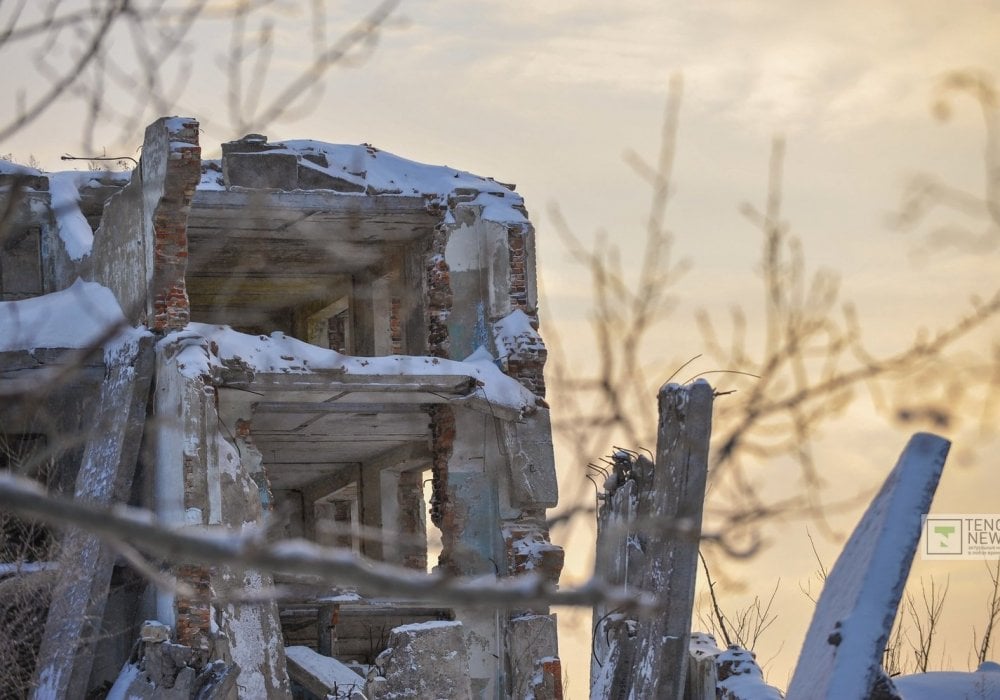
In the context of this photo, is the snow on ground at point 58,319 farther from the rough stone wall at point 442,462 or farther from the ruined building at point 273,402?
the rough stone wall at point 442,462

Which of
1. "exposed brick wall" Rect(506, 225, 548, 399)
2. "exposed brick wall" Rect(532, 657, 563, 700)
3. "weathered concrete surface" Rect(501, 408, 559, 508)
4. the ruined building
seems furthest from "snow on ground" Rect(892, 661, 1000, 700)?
"exposed brick wall" Rect(506, 225, 548, 399)

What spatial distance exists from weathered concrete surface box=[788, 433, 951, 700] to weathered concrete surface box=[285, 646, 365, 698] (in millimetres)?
9281

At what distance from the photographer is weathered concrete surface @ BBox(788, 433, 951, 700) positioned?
604 cm

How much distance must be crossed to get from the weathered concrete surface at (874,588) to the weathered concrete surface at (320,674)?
928 cm

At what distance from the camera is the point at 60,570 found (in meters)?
13.9

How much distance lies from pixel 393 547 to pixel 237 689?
634 centimetres

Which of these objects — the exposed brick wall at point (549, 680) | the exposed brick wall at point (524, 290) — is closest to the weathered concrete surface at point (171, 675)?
the exposed brick wall at point (549, 680)

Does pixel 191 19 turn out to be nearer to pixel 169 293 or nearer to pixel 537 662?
pixel 169 293

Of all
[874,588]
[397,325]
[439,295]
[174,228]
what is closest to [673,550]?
[874,588]

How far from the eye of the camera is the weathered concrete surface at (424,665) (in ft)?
46.9

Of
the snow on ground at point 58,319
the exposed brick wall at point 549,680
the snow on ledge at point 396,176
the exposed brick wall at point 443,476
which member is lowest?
the exposed brick wall at point 549,680

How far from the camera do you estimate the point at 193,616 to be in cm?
1398

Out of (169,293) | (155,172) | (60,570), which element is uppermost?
(155,172)

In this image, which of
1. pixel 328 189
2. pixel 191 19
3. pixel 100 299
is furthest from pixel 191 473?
pixel 191 19
